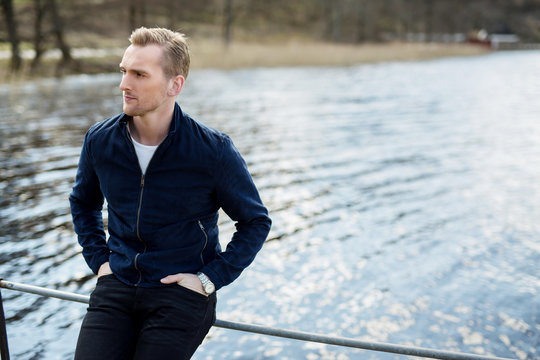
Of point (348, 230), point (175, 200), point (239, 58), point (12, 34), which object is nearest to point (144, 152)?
point (175, 200)

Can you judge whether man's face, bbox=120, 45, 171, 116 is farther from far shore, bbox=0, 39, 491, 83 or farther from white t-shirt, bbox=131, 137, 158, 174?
far shore, bbox=0, 39, 491, 83

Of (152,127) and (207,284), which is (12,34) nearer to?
(152,127)

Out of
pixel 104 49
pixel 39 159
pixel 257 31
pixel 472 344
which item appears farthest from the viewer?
pixel 257 31

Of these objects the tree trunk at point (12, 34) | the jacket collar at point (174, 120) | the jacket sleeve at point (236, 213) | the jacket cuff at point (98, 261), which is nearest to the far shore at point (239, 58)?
the tree trunk at point (12, 34)

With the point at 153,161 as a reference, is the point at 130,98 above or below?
above

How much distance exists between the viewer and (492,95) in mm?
25234

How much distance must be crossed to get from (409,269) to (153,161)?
4.52 m

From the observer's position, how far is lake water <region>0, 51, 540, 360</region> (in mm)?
5238

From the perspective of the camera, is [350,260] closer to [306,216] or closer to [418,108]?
[306,216]

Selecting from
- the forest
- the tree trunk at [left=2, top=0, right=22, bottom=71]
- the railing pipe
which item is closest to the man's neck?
the railing pipe

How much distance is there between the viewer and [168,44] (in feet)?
8.62

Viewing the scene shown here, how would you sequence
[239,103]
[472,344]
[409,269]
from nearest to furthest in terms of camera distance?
[472,344], [409,269], [239,103]

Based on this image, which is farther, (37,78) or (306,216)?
(37,78)

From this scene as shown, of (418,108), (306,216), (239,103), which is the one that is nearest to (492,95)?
(418,108)
